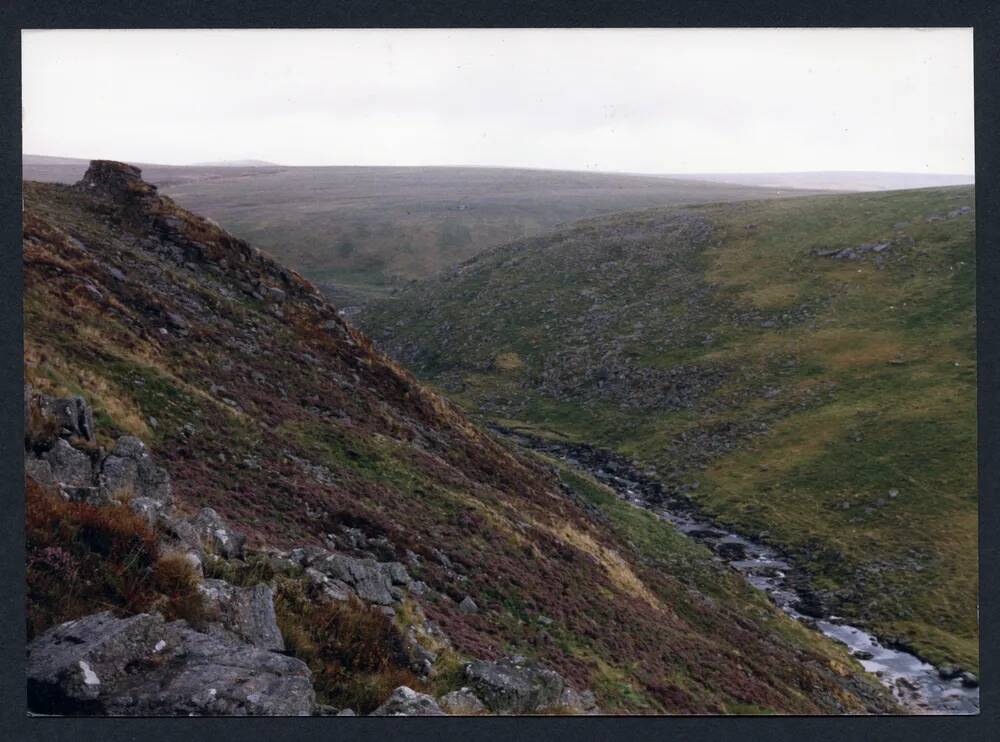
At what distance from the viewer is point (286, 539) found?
1627 centimetres

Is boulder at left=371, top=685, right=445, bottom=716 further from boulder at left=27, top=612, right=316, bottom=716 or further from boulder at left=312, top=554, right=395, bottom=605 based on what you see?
boulder at left=312, top=554, right=395, bottom=605

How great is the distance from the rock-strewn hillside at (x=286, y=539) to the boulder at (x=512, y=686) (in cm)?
6

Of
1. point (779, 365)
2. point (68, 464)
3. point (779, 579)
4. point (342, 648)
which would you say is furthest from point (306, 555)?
point (779, 365)

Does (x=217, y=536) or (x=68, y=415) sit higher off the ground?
(x=68, y=415)

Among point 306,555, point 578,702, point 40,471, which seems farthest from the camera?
point 578,702

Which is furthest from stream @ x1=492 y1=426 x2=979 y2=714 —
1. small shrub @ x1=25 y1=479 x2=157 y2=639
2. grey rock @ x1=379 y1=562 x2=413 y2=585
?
small shrub @ x1=25 y1=479 x2=157 y2=639

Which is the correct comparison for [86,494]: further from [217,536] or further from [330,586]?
[330,586]

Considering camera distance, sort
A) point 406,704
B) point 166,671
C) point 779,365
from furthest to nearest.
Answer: point 779,365 → point 406,704 → point 166,671

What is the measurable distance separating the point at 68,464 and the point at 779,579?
102 feet

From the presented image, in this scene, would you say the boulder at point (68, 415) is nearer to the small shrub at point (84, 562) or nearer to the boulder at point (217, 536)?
the small shrub at point (84, 562)

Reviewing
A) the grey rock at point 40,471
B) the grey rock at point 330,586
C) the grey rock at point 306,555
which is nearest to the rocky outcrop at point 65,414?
the grey rock at point 40,471

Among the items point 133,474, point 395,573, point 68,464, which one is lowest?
point 395,573

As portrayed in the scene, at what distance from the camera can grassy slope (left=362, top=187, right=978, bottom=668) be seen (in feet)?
121

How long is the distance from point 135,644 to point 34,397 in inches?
240
